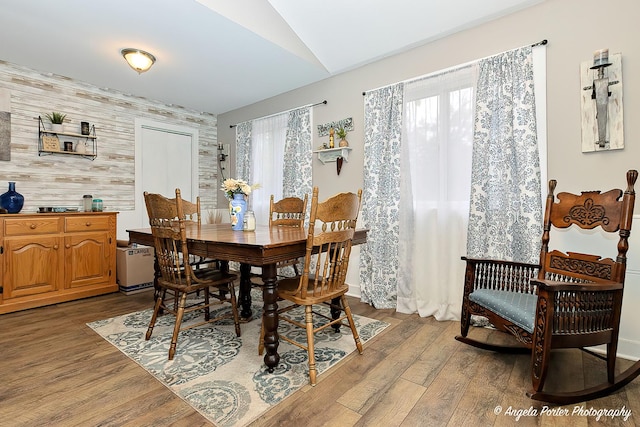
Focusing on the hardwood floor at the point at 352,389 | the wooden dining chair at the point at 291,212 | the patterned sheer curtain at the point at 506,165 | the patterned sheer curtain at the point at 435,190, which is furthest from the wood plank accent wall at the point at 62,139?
the patterned sheer curtain at the point at 506,165

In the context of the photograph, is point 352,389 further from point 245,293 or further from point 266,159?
point 266,159

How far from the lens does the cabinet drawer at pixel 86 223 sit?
11.0ft

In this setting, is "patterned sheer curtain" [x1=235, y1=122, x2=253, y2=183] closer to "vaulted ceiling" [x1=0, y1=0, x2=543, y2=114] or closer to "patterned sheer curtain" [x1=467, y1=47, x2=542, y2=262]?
"vaulted ceiling" [x1=0, y1=0, x2=543, y2=114]

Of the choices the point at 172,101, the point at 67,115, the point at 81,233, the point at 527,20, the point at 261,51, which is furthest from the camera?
the point at 172,101

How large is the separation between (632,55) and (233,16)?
2865mm

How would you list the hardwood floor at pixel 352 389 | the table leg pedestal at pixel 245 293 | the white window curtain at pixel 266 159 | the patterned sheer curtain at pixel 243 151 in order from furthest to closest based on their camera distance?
the patterned sheer curtain at pixel 243 151 < the white window curtain at pixel 266 159 < the table leg pedestal at pixel 245 293 < the hardwood floor at pixel 352 389

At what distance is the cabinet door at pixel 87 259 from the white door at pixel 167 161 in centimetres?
89

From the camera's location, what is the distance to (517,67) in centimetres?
250

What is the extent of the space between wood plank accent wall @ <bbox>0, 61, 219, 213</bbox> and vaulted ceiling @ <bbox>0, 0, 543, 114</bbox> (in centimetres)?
19

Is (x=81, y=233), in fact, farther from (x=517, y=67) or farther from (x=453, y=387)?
(x=517, y=67)

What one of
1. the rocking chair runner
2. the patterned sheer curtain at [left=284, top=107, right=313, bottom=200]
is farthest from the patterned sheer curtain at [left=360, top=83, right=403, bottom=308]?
the rocking chair runner

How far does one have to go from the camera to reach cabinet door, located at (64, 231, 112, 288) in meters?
3.37

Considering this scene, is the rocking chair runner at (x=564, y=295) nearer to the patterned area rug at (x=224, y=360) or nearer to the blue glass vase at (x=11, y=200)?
the patterned area rug at (x=224, y=360)

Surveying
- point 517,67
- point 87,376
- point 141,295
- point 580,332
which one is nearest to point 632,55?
point 517,67
